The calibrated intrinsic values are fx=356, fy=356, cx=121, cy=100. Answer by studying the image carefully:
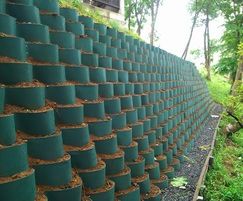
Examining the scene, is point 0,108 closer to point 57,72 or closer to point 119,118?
point 57,72

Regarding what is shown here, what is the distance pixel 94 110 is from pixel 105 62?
1.27m

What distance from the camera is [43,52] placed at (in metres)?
3.86

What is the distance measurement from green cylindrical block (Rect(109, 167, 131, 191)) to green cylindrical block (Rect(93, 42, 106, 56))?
1.89m

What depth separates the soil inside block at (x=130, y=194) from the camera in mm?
4227

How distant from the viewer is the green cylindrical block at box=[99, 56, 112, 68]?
5270mm

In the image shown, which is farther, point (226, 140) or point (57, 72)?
point (226, 140)

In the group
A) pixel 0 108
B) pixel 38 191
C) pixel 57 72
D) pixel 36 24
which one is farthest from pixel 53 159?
pixel 36 24

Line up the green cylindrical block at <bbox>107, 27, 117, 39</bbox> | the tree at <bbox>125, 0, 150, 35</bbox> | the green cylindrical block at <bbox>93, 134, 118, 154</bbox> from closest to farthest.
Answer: the green cylindrical block at <bbox>93, 134, 118, 154</bbox> → the green cylindrical block at <bbox>107, 27, 117, 39</bbox> → the tree at <bbox>125, 0, 150, 35</bbox>

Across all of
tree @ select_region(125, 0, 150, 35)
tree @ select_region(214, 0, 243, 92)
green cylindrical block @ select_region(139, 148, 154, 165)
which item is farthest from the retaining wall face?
tree @ select_region(125, 0, 150, 35)

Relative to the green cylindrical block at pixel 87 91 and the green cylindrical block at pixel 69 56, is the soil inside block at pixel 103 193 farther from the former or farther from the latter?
the green cylindrical block at pixel 69 56

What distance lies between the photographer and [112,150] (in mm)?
4348

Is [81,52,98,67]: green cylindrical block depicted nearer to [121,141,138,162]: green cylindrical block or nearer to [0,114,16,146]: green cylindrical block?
[121,141,138,162]: green cylindrical block

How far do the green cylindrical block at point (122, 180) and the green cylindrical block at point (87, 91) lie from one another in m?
0.99

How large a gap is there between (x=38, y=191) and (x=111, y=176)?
1.35 meters
